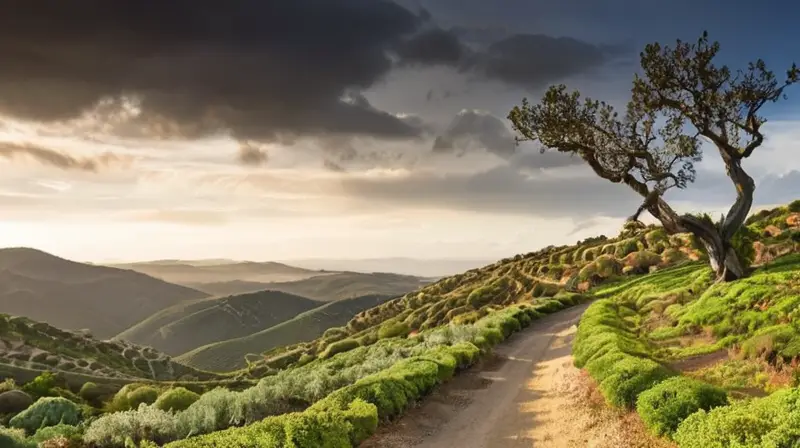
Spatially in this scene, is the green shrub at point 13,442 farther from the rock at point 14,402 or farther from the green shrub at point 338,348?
the green shrub at point 338,348

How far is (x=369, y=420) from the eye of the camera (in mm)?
17859

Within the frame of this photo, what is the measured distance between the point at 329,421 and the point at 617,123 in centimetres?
3180

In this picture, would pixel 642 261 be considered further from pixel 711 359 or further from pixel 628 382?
pixel 628 382

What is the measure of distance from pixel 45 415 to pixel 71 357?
73.9 metres

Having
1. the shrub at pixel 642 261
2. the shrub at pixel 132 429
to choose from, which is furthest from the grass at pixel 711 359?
the shrub at pixel 642 261

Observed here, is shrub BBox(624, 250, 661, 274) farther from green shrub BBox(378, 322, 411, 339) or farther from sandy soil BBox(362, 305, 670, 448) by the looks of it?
sandy soil BBox(362, 305, 670, 448)

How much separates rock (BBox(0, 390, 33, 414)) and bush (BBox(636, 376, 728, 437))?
40377 millimetres

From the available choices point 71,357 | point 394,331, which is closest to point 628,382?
point 394,331

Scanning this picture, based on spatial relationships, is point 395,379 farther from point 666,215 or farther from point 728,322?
point 666,215

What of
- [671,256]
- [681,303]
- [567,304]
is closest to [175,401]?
[681,303]

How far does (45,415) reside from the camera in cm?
2650

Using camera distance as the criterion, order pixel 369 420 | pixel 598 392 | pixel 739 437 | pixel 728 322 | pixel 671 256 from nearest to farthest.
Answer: pixel 739 437
pixel 369 420
pixel 598 392
pixel 728 322
pixel 671 256

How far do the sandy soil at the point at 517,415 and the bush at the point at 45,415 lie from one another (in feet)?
57.8

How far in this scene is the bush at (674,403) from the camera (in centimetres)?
1458
